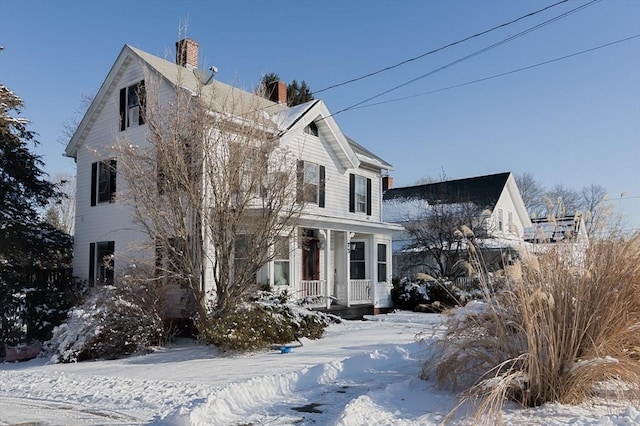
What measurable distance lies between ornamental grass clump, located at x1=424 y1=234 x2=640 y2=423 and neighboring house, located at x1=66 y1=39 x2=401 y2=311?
9235 mm

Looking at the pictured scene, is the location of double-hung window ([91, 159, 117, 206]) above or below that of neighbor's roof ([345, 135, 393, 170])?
below

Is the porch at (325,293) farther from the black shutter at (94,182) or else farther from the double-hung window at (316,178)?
the black shutter at (94,182)

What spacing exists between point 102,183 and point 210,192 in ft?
23.3

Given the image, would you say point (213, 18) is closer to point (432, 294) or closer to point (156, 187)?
point (156, 187)

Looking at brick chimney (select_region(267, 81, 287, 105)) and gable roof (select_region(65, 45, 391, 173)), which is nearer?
gable roof (select_region(65, 45, 391, 173))

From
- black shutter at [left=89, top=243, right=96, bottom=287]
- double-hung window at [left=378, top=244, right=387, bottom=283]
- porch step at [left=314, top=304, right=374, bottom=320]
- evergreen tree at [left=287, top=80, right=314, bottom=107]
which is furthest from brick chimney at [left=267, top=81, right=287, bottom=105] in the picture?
evergreen tree at [left=287, top=80, right=314, bottom=107]

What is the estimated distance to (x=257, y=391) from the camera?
275 inches

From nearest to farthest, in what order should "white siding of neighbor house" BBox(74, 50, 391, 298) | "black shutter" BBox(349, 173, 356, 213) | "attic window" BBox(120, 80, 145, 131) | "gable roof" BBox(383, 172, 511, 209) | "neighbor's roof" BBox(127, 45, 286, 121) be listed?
"neighbor's roof" BBox(127, 45, 286, 121) → "white siding of neighbor house" BBox(74, 50, 391, 298) → "attic window" BBox(120, 80, 145, 131) → "black shutter" BBox(349, 173, 356, 213) → "gable roof" BBox(383, 172, 511, 209)

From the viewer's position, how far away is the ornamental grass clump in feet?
17.3

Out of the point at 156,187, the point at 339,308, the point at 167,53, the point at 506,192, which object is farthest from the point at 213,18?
the point at 506,192

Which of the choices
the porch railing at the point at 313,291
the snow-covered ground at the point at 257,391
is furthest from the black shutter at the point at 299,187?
the porch railing at the point at 313,291

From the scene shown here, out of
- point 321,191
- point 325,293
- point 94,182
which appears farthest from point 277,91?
point 325,293

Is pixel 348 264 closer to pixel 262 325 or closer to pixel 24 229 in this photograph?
pixel 262 325

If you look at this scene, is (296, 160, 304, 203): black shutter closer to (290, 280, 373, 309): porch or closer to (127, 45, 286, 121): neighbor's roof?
(127, 45, 286, 121): neighbor's roof
